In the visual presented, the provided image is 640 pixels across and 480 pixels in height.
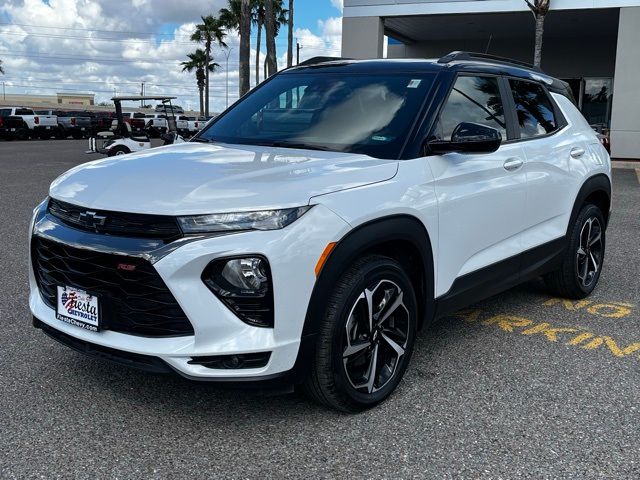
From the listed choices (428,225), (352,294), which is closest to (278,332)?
(352,294)

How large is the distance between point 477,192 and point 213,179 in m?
1.63

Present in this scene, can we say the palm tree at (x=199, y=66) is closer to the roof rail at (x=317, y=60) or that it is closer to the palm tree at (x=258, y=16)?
the palm tree at (x=258, y=16)

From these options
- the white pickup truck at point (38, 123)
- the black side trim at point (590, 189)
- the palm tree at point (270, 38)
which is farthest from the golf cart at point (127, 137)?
the white pickup truck at point (38, 123)

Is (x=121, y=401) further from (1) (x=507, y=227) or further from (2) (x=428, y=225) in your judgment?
(1) (x=507, y=227)

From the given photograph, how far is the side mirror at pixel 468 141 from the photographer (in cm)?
354

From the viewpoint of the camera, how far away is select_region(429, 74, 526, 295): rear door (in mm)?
3693

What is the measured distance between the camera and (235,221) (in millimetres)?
2816

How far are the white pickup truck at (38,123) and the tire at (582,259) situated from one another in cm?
3544

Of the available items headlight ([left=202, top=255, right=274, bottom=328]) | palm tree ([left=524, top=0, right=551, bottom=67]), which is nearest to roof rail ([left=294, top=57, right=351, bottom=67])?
headlight ([left=202, top=255, right=274, bottom=328])

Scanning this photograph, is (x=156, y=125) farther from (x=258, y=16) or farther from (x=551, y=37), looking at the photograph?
(x=551, y=37)

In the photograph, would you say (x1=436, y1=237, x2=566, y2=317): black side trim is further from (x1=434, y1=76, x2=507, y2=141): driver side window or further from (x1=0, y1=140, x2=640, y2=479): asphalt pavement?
(x1=434, y1=76, x2=507, y2=141): driver side window

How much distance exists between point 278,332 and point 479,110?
217cm

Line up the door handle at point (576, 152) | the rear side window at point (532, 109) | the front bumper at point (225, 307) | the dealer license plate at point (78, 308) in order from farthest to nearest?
1. the door handle at point (576, 152)
2. the rear side window at point (532, 109)
3. the dealer license plate at point (78, 308)
4. the front bumper at point (225, 307)

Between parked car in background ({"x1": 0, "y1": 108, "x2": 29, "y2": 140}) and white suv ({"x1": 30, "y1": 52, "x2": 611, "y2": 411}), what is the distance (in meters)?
33.5
